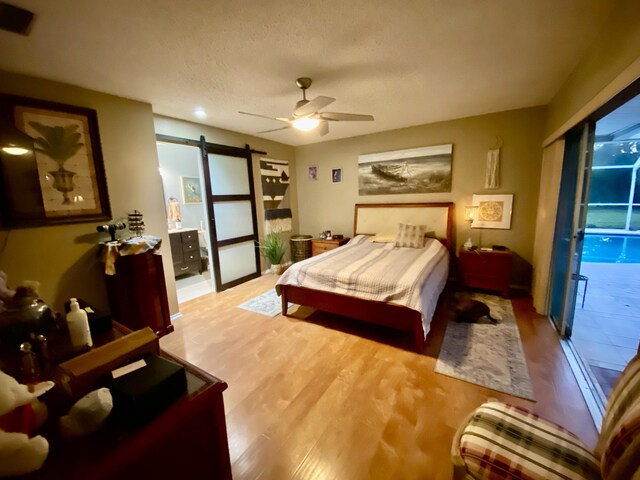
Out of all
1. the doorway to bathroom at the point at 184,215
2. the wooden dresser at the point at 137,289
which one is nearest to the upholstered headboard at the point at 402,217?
the doorway to bathroom at the point at 184,215

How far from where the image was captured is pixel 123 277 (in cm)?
251

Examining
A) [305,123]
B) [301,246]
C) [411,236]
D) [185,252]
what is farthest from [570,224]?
[185,252]

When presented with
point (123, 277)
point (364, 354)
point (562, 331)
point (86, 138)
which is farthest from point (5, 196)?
point (562, 331)

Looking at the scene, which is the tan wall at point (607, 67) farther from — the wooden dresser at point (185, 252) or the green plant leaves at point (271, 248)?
the wooden dresser at point (185, 252)

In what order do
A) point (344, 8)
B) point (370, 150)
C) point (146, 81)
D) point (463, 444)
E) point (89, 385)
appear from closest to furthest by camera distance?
point (89, 385) < point (463, 444) < point (344, 8) < point (146, 81) < point (370, 150)

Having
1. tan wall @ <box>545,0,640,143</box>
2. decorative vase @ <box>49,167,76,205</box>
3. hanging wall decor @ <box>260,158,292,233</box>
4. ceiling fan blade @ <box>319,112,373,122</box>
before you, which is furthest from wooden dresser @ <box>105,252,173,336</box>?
tan wall @ <box>545,0,640,143</box>

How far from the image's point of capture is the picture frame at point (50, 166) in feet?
6.83

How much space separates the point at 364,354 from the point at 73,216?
2.90 metres

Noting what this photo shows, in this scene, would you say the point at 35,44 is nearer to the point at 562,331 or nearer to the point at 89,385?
the point at 89,385

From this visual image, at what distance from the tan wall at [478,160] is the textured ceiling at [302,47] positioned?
61 centimetres

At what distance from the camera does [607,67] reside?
1674 mm

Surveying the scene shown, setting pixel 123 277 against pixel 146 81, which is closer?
pixel 146 81

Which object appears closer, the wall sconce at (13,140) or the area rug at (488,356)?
the area rug at (488,356)

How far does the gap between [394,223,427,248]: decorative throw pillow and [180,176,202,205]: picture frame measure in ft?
12.9
